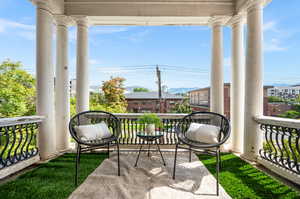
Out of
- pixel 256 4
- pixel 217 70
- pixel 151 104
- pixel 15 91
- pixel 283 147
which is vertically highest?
pixel 256 4

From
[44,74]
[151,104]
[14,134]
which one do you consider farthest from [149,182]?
[151,104]

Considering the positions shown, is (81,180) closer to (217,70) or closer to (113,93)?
(217,70)

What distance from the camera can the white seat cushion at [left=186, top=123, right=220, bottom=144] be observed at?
2207 millimetres

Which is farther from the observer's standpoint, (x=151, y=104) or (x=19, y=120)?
(x=151, y=104)

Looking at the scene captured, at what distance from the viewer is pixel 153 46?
39.4 feet

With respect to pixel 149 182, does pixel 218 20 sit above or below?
above

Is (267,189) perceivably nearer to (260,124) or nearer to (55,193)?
(260,124)

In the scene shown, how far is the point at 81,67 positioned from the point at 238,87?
134 inches

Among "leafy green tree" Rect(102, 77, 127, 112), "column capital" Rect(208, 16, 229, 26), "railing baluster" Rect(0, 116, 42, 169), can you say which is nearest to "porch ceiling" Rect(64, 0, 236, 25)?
"column capital" Rect(208, 16, 229, 26)

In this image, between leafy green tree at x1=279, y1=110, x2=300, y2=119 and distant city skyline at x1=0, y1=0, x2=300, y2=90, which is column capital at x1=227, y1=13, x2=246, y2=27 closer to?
distant city skyline at x1=0, y1=0, x2=300, y2=90

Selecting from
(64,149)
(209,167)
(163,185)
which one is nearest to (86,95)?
(64,149)

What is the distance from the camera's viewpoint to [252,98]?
262cm

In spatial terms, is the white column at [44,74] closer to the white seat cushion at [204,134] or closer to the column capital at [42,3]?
the column capital at [42,3]

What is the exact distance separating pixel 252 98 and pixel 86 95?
3310mm
